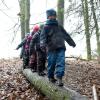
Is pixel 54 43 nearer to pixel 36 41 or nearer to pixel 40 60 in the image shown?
pixel 40 60

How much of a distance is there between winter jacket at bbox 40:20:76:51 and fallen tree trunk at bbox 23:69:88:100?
1.01 meters

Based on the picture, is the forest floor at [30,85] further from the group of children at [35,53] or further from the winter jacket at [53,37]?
the winter jacket at [53,37]

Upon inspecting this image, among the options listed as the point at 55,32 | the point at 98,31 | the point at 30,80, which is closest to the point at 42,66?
the point at 30,80

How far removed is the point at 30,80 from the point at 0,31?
118 ft

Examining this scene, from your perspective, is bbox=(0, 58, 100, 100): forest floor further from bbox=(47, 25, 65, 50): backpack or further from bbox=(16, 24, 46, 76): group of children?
bbox=(47, 25, 65, 50): backpack

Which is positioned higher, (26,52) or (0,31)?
(0,31)

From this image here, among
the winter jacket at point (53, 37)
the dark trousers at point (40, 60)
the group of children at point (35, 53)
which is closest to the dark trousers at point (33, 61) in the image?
the group of children at point (35, 53)

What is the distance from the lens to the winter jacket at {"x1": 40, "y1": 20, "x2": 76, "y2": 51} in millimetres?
8148

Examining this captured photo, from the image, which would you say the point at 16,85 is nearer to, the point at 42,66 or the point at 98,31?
the point at 42,66

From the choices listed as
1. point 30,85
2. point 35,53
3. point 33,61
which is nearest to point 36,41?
point 35,53

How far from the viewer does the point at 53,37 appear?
26.9ft

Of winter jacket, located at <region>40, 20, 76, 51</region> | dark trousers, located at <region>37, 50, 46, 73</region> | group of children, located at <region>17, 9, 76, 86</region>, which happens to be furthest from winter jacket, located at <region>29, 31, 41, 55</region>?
winter jacket, located at <region>40, 20, 76, 51</region>

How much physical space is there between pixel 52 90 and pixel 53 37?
4.37ft

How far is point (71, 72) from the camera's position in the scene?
12.5 m
